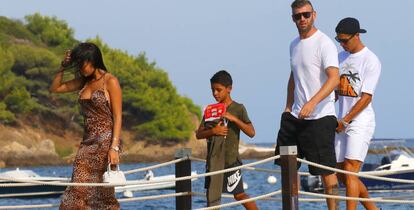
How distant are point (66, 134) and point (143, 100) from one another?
24.0 feet

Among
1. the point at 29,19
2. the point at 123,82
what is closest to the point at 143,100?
the point at 123,82

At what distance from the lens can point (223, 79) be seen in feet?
32.2

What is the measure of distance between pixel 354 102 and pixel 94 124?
2.37 metres

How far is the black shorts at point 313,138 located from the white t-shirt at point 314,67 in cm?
6

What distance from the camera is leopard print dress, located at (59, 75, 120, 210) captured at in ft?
28.1

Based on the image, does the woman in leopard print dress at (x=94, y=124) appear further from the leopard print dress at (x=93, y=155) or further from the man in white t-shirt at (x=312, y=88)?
the man in white t-shirt at (x=312, y=88)

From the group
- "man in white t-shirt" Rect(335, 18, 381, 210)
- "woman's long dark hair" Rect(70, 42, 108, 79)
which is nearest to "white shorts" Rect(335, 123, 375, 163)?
"man in white t-shirt" Rect(335, 18, 381, 210)

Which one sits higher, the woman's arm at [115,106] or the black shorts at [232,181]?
the woman's arm at [115,106]

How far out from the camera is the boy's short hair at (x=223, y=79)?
32.2 feet

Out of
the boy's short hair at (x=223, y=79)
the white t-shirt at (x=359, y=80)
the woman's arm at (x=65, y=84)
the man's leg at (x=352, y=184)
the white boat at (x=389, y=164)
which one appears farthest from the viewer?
the white boat at (x=389, y=164)

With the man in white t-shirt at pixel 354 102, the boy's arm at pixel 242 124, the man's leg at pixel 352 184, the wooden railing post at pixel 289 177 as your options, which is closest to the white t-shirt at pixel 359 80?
the man in white t-shirt at pixel 354 102

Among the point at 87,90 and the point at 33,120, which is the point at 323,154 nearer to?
the point at 87,90

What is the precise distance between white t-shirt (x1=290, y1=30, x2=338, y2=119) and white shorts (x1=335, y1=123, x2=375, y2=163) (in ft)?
1.68

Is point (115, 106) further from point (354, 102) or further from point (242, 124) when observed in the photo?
point (354, 102)
